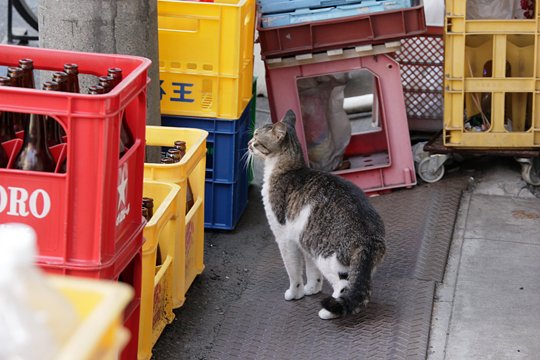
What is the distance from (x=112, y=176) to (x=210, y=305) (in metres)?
1.90

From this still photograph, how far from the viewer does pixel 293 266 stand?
4770mm

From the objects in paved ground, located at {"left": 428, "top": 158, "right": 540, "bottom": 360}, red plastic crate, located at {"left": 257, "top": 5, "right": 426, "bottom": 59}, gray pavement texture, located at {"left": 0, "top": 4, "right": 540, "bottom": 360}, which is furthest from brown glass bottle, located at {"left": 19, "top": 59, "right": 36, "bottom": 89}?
red plastic crate, located at {"left": 257, "top": 5, "right": 426, "bottom": 59}

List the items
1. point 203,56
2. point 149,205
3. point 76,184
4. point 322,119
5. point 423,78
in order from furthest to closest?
point 423,78 < point 322,119 < point 203,56 < point 149,205 < point 76,184

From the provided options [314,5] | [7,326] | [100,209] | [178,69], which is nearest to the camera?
[7,326]

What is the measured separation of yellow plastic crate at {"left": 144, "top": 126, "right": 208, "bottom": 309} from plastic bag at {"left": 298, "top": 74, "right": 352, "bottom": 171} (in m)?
1.45

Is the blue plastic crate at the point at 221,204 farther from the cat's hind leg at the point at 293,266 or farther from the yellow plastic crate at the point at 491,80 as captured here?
the yellow plastic crate at the point at 491,80

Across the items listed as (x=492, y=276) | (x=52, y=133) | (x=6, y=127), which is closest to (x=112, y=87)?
(x=52, y=133)

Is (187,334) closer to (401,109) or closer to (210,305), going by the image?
(210,305)

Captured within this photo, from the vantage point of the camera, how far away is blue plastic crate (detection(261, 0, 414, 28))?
5730mm

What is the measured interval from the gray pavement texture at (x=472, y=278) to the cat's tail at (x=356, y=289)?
15.9 inches

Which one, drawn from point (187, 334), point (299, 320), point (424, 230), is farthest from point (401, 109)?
point (187, 334)

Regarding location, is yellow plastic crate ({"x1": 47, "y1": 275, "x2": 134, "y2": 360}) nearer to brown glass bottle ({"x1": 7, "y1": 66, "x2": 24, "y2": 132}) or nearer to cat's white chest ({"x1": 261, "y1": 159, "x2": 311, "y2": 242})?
brown glass bottle ({"x1": 7, "y1": 66, "x2": 24, "y2": 132})

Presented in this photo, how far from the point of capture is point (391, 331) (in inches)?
177

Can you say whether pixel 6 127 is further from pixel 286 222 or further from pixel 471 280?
pixel 471 280
